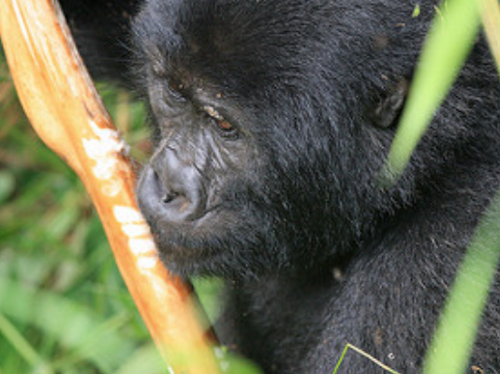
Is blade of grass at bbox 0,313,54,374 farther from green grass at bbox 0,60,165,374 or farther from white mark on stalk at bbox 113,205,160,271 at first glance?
white mark on stalk at bbox 113,205,160,271

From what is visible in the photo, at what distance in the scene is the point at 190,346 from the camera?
2.66 meters

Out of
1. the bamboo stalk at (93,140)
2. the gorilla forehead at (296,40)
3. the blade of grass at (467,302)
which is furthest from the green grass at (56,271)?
the gorilla forehead at (296,40)

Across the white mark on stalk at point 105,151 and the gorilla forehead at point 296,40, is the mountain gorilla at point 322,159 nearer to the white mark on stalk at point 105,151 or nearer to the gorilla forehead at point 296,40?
the gorilla forehead at point 296,40

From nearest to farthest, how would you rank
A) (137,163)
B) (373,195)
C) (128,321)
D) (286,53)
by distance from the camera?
(286,53), (373,195), (137,163), (128,321)

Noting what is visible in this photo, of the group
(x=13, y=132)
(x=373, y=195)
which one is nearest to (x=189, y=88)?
(x=373, y=195)

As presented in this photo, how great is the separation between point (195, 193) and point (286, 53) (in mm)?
522

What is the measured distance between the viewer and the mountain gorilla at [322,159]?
2.62 meters

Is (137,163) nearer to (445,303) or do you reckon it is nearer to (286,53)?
(286,53)

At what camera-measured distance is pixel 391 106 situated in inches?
107

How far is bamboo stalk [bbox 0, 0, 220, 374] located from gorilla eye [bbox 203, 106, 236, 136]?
1.04 ft

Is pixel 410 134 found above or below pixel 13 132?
above

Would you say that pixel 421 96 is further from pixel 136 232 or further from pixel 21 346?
pixel 21 346

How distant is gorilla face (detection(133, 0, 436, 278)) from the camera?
2.61 meters

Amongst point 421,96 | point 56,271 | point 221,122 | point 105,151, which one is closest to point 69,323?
point 56,271
